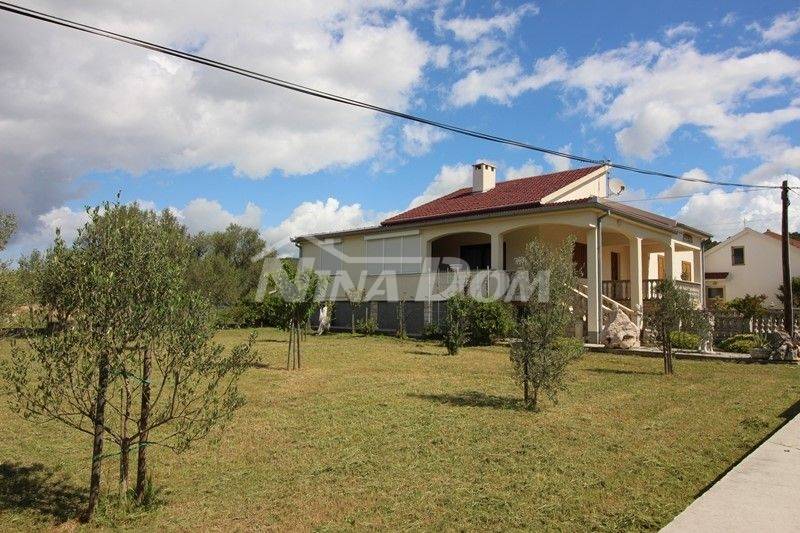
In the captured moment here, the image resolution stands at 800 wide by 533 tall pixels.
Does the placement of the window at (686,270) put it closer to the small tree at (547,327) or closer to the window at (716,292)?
the window at (716,292)

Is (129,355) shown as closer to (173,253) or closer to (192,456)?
(173,253)

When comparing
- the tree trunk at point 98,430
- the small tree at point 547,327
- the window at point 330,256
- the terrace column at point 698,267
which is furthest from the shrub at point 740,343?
the tree trunk at point 98,430

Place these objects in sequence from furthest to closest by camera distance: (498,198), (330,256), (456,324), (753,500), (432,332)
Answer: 1. (330,256)
2. (498,198)
3. (432,332)
4. (456,324)
5. (753,500)

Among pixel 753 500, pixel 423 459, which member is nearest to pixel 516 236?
pixel 423 459

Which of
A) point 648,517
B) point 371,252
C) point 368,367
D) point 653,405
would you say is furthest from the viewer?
point 371,252

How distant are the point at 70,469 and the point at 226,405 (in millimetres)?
2166

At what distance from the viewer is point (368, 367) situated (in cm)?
1305

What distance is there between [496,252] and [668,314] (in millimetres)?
8766

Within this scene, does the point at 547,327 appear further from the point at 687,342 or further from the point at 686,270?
the point at 686,270

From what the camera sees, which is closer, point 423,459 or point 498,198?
point 423,459

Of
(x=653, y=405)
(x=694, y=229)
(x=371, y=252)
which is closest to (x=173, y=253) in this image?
(x=653, y=405)

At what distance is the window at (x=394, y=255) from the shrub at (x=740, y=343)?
35.7ft

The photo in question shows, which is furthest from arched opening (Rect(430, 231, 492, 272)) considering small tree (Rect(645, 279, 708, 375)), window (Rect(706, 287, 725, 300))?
window (Rect(706, 287, 725, 300))

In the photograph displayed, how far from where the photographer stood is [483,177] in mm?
26812
